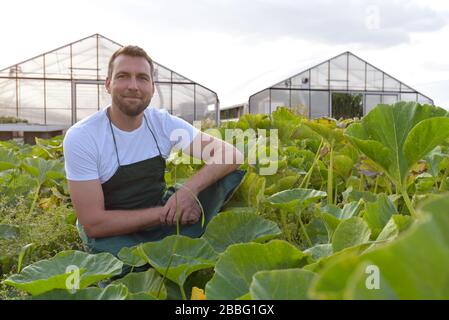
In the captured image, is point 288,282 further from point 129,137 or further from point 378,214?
point 129,137

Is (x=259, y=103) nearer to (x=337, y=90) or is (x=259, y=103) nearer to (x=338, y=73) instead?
(x=337, y=90)

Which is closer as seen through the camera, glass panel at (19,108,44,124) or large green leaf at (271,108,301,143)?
large green leaf at (271,108,301,143)

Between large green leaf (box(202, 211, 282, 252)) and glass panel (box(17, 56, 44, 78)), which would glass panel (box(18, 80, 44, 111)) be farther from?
large green leaf (box(202, 211, 282, 252))

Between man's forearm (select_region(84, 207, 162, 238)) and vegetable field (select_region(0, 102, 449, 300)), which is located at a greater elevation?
vegetable field (select_region(0, 102, 449, 300))

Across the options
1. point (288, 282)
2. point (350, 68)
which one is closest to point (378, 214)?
point (288, 282)

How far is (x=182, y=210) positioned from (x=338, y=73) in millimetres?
13187

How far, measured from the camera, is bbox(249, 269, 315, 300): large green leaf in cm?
44

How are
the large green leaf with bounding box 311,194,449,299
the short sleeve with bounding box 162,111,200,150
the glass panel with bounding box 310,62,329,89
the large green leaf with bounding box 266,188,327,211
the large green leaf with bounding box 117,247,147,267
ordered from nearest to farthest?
1. the large green leaf with bounding box 311,194,449,299
2. the large green leaf with bounding box 117,247,147,267
3. the large green leaf with bounding box 266,188,327,211
4. the short sleeve with bounding box 162,111,200,150
5. the glass panel with bounding box 310,62,329,89

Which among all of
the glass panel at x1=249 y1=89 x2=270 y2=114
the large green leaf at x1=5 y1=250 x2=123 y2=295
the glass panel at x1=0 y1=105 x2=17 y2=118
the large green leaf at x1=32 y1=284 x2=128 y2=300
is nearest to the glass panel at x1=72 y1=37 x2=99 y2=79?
the glass panel at x1=0 y1=105 x2=17 y2=118

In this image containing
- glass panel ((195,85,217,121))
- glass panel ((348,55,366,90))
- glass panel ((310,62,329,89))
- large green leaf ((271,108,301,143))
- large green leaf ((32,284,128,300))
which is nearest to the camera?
large green leaf ((32,284,128,300))

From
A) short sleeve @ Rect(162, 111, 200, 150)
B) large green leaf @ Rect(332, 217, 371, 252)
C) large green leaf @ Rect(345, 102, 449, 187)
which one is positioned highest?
short sleeve @ Rect(162, 111, 200, 150)

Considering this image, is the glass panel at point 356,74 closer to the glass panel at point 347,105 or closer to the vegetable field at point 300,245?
the glass panel at point 347,105

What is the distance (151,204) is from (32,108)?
11.2 m

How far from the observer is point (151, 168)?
180 cm
